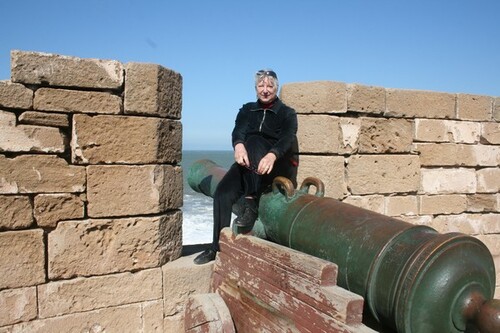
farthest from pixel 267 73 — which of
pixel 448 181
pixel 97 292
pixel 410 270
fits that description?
pixel 448 181

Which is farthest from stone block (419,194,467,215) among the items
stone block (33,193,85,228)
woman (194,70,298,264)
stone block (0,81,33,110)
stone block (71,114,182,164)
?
stone block (0,81,33,110)

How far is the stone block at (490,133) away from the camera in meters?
5.62

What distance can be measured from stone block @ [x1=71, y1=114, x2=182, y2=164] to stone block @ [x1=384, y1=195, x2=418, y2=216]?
267 cm

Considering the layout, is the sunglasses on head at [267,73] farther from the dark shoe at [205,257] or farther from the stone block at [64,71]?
the dark shoe at [205,257]

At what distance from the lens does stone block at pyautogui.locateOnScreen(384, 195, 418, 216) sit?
197 inches

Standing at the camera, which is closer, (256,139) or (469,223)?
(256,139)

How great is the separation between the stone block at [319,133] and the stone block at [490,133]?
Answer: 2347 millimetres

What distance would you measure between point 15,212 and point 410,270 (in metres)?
2.78

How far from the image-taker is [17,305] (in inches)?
130

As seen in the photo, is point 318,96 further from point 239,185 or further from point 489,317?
point 489,317

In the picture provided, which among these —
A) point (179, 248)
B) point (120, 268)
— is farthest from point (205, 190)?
point (120, 268)

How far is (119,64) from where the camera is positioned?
3.52 m

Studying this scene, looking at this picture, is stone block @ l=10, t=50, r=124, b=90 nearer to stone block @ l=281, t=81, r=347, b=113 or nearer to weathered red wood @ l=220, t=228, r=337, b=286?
weathered red wood @ l=220, t=228, r=337, b=286

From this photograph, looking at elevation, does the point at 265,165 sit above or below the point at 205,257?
above
